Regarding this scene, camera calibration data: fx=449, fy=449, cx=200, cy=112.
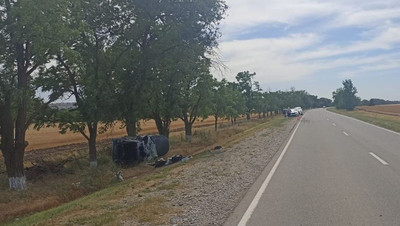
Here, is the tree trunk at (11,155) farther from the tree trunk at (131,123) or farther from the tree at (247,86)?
the tree at (247,86)

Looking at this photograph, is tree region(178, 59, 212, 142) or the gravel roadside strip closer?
the gravel roadside strip

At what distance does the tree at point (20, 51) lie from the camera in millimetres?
15164

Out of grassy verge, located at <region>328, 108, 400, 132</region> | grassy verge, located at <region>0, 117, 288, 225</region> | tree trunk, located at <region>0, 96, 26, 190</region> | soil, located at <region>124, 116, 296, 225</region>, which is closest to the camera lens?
soil, located at <region>124, 116, 296, 225</region>

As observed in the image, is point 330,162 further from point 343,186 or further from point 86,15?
point 86,15

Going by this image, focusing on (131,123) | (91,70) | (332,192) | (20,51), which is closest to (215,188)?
(332,192)

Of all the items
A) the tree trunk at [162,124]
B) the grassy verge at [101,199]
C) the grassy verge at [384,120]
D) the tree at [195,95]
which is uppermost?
the tree at [195,95]

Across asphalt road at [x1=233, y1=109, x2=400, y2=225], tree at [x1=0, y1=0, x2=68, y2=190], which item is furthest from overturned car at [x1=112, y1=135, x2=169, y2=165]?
asphalt road at [x1=233, y1=109, x2=400, y2=225]

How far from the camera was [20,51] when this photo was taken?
53.9 feet

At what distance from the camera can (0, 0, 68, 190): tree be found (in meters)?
15.2

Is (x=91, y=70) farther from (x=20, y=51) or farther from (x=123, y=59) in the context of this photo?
(x=20, y=51)

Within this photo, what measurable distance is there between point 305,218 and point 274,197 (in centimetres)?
193

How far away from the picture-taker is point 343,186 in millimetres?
10203

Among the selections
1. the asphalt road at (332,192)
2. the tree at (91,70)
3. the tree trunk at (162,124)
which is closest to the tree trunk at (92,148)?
the tree at (91,70)

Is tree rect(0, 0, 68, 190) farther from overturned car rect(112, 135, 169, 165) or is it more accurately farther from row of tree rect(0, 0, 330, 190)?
overturned car rect(112, 135, 169, 165)
